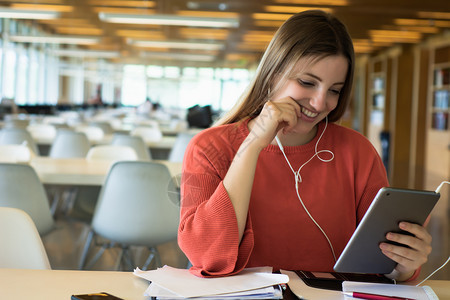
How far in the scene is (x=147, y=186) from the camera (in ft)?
9.75

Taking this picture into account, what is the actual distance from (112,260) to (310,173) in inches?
107

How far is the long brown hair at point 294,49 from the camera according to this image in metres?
1.44

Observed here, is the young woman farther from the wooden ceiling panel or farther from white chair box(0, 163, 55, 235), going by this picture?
the wooden ceiling panel

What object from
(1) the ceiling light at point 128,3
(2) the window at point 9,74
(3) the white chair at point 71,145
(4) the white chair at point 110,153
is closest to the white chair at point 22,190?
(4) the white chair at point 110,153

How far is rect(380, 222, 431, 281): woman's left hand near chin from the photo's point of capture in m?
1.24

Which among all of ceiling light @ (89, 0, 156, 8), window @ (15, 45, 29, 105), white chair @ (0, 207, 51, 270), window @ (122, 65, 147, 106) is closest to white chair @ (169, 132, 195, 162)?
white chair @ (0, 207, 51, 270)

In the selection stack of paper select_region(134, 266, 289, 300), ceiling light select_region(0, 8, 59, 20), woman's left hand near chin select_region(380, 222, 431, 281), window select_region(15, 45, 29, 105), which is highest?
ceiling light select_region(0, 8, 59, 20)

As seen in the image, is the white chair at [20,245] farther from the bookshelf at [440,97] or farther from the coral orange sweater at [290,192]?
the bookshelf at [440,97]

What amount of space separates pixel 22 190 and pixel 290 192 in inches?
70.8

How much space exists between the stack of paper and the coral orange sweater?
0.09m

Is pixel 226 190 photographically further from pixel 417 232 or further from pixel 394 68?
pixel 394 68

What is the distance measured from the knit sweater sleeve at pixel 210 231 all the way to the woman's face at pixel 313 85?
29 centimetres

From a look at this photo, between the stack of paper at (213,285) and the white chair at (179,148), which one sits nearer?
the stack of paper at (213,285)

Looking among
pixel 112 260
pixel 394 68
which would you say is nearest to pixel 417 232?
pixel 112 260
